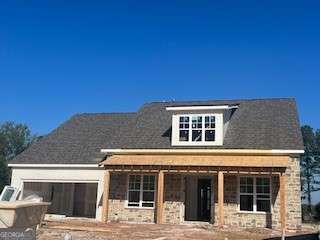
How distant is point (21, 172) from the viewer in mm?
25969

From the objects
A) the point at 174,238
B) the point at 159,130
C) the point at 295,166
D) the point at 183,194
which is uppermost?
the point at 159,130

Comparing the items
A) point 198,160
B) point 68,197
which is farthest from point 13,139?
point 198,160

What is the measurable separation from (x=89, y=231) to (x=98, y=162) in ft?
25.7

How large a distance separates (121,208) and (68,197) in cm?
659

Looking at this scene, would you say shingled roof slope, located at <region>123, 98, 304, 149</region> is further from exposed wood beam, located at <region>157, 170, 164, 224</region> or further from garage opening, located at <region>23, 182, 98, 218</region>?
garage opening, located at <region>23, 182, 98, 218</region>

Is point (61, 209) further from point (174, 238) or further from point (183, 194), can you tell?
point (174, 238)

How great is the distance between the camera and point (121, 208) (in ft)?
77.8

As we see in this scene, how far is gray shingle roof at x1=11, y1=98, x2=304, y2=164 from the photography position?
23.0 m

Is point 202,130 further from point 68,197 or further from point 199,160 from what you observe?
point 68,197

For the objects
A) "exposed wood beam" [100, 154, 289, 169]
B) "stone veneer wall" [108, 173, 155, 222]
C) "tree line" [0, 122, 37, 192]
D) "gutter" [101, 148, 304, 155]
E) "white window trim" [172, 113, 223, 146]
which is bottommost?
"stone veneer wall" [108, 173, 155, 222]

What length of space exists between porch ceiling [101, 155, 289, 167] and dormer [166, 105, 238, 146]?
1102mm

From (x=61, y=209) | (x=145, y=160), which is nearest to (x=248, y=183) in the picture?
(x=145, y=160)

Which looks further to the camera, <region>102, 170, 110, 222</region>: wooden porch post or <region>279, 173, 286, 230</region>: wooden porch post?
<region>102, 170, 110, 222</region>: wooden porch post

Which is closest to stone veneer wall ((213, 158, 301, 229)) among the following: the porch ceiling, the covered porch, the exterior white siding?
the covered porch
